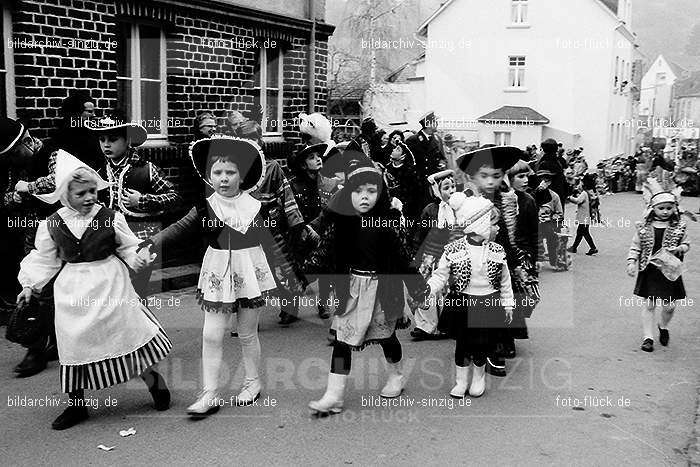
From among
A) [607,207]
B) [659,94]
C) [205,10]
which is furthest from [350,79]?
[659,94]

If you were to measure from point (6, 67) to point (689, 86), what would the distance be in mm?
81144

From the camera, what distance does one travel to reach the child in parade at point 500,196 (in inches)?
225

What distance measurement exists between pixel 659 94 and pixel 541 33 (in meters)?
41.3

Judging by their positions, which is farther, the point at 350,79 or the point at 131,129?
the point at 350,79

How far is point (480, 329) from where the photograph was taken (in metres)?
5.57

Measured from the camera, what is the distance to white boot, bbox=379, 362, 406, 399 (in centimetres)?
552

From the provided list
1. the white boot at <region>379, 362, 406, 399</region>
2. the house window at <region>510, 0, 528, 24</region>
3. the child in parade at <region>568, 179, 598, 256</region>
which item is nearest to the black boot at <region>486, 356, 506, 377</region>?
the white boot at <region>379, 362, 406, 399</region>

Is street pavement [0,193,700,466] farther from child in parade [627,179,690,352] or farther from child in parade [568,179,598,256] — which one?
child in parade [568,179,598,256]

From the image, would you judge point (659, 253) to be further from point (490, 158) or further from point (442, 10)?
point (442, 10)

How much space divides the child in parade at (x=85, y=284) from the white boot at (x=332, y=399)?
1.19m

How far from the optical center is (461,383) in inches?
221

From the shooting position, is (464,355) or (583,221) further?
(583,221)

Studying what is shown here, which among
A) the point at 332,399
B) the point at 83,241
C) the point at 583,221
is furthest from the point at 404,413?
the point at 583,221

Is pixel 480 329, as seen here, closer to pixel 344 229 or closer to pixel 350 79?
pixel 344 229
